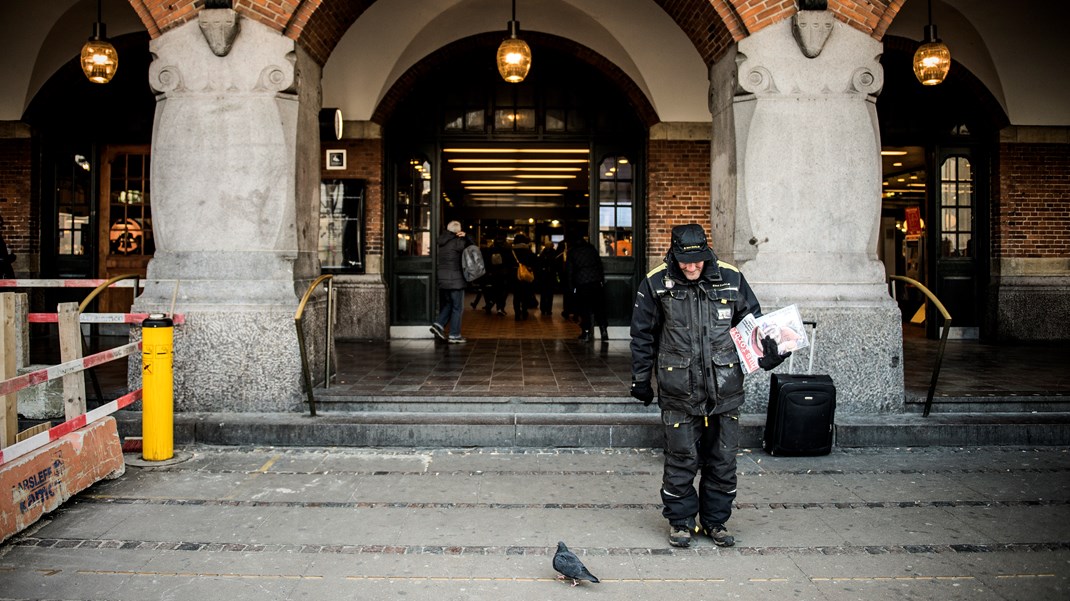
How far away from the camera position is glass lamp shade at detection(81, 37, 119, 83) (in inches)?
389

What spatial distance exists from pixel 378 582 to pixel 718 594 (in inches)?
66.5

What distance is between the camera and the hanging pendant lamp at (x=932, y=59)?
9.94 metres

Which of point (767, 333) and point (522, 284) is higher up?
point (522, 284)

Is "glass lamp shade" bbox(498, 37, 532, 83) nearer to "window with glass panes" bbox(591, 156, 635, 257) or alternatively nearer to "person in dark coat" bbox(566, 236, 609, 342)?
"person in dark coat" bbox(566, 236, 609, 342)

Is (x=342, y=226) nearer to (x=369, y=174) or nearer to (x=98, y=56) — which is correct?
(x=369, y=174)

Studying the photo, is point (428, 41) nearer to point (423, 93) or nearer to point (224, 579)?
point (423, 93)

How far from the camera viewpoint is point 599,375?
29.0ft

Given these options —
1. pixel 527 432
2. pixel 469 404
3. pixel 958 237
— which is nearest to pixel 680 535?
pixel 527 432

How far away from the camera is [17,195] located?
12.6 m

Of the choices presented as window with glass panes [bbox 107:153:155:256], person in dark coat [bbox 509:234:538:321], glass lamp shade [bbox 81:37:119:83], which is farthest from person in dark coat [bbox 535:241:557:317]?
glass lamp shade [bbox 81:37:119:83]

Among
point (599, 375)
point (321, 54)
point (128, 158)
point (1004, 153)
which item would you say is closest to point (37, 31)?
point (128, 158)

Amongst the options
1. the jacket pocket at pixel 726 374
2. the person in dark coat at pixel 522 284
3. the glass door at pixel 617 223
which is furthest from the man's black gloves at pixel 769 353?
A: the person in dark coat at pixel 522 284

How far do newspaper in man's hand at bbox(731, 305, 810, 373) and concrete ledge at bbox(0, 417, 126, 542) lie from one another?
428cm

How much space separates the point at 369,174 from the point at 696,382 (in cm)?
904
